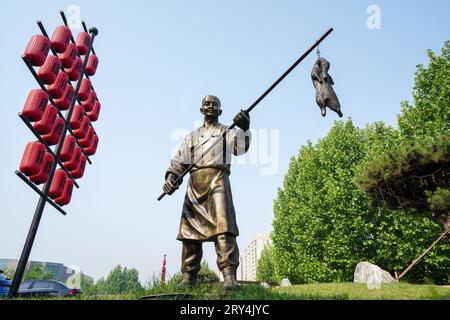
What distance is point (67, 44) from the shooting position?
11141 millimetres

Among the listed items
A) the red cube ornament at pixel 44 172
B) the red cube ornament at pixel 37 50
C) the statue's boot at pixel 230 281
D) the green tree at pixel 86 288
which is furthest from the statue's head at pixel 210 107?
the red cube ornament at pixel 37 50

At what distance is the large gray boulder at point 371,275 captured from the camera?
12900 millimetres

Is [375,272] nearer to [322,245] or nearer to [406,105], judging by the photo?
[322,245]

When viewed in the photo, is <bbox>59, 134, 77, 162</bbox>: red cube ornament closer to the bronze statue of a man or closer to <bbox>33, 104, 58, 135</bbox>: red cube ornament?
<bbox>33, 104, 58, 135</bbox>: red cube ornament

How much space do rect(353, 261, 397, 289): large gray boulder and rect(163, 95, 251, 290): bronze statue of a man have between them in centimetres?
974

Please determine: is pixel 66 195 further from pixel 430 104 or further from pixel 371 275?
pixel 430 104

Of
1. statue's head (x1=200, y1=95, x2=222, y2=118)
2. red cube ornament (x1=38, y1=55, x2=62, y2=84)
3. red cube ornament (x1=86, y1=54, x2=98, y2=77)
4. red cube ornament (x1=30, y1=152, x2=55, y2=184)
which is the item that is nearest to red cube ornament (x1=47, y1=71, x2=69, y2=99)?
red cube ornament (x1=38, y1=55, x2=62, y2=84)

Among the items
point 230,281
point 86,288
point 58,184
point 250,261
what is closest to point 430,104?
point 230,281

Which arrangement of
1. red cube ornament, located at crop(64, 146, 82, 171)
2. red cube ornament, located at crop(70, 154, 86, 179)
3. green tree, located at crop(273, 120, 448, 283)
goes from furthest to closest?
green tree, located at crop(273, 120, 448, 283) → red cube ornament, located at crop(70, 154, 86, 179) → red cube ornament, located at crop(64, 146, 82, 171)

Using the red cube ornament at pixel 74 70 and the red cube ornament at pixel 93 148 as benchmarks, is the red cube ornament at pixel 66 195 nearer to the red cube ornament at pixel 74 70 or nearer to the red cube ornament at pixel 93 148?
the red cube ornament at pixel 93 148

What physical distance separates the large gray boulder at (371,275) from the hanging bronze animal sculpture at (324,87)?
32.7 ft

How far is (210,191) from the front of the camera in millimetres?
5145

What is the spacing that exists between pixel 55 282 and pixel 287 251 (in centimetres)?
1383

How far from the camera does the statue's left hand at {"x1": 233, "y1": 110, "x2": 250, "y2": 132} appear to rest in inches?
206
